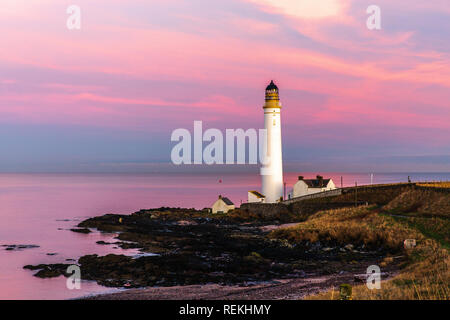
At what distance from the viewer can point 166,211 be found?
6119cm

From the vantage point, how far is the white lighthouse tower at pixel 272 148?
54219 millimetres

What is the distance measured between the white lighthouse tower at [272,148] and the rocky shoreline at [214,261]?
48.2 feet

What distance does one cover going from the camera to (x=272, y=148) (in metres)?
54.8

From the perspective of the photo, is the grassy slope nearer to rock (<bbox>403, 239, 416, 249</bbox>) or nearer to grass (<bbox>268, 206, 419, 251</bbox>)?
grass (<bbox>268, 206, 419, 251</bbox>)

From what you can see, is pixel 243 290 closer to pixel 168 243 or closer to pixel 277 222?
pixel 168 243

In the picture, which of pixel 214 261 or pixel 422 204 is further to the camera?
pixel 422 204

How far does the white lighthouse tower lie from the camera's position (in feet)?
178

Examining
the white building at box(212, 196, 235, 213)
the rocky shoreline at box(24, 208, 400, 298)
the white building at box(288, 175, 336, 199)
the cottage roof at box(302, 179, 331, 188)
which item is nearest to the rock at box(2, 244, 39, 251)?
the rocky shoreline at box(24, 208, 400, 298)

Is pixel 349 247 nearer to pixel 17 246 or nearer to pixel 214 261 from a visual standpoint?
pixel 214 261

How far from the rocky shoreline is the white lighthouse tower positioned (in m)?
14.7

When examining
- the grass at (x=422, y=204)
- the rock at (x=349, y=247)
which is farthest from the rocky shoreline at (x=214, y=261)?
the grass at (x=422, y=204)

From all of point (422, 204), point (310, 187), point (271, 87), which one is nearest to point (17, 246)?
point (271, 87)

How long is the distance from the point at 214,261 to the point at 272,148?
28.3 metres
